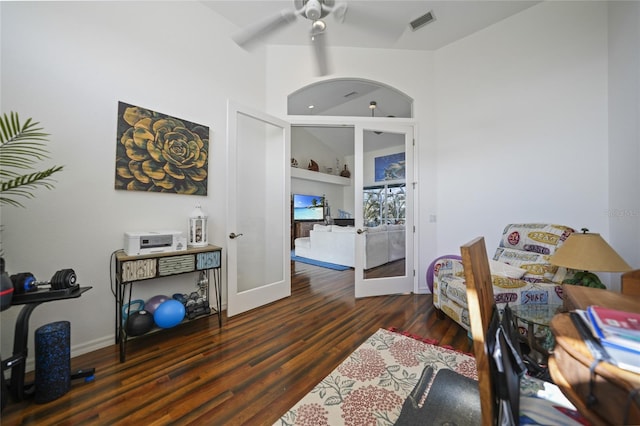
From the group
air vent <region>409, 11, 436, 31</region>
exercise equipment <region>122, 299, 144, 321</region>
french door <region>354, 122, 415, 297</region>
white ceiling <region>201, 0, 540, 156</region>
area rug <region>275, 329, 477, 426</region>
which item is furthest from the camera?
french door <region>354, 122, 415, 297</region>

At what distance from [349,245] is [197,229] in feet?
10.4

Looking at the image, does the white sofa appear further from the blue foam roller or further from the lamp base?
the blue foam roller

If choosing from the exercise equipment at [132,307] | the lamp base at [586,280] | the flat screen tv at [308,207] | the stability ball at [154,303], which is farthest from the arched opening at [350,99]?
the flat screen tv at [308,207]

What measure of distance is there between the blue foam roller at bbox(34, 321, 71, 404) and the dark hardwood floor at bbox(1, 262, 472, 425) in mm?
55

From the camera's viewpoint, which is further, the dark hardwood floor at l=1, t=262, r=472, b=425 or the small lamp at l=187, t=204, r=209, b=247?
the small lamp at l=187, t=204, r=209, b=247

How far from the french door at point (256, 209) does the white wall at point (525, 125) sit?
7.45 feet

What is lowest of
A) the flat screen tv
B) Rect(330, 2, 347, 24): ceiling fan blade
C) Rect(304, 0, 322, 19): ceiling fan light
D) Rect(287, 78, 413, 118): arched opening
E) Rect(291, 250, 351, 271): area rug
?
Rect(291, 250, 351, 271): area rug

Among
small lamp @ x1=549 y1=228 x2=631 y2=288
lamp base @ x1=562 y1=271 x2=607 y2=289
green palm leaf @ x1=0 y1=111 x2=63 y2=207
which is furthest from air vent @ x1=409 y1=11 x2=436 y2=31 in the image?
green palm leaf @ x1=0 y1=111 x2=63 y2=207

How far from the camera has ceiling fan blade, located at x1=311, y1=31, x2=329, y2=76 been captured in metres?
1.81

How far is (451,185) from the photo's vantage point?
333cm

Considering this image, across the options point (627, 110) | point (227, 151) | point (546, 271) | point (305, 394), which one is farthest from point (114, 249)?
point (627, 110)

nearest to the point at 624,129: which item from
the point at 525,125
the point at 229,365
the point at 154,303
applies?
the point at 525,125

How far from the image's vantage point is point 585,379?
59cm

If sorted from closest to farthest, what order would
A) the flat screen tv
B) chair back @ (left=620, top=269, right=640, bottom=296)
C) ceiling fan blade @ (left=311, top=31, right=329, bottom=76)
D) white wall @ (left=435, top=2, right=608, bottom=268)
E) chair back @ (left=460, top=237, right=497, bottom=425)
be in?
chair back @ (left=460, top=237, right=497, bottom=425) → chair back @ (left=620, top=269, right=640, bottom=296) → ceiling fan blade @ (left=311, top=31, right=329, bottom=76) → white wall @ (left=435, top=2, right=608, bottom=268) → the flat screen tv
